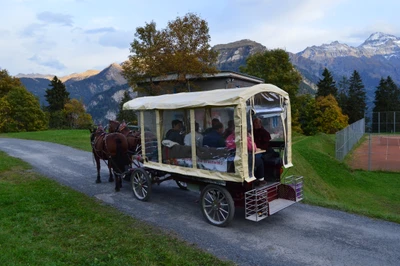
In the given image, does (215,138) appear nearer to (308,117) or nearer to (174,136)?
(174,136)

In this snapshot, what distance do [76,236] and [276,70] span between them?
39914 millimetres

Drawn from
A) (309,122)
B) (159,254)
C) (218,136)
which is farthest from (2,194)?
(309,122)

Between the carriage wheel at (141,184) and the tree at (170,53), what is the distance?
14.3 m

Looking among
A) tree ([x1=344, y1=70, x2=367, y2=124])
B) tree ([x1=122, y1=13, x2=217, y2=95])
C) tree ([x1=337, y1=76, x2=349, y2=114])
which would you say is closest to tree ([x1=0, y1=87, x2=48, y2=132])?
tree ([x1=122, y1=13, x2=217, y2=95])

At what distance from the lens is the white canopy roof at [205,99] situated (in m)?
5.73

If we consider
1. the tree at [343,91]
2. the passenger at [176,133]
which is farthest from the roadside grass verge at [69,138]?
the tree at [343,91]

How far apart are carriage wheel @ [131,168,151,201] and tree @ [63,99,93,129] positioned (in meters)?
48.4

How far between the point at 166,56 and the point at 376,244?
1855 cm

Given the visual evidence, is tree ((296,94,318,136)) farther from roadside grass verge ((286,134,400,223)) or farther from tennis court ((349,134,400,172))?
roadside grass verge ((286,134,400,223))

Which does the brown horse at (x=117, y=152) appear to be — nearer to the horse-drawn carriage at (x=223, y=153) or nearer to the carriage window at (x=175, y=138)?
the horse-drawn carriage at (x=223, y=153)

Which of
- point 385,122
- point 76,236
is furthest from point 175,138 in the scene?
point 385,122

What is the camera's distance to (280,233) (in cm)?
605

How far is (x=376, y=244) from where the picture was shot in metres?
5.56

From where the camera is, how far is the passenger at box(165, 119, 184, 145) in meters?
6.89
